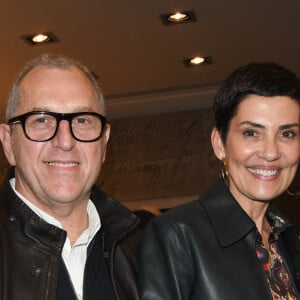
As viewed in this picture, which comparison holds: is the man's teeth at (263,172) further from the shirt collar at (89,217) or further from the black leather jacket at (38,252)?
the shirt collar at (89,217)

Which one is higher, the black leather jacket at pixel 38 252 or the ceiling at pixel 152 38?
the ceiling at pixel 152 38

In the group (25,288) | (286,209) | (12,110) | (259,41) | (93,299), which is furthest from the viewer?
(286,209)

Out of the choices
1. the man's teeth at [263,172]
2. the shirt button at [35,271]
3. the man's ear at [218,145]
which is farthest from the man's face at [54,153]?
the man's teeth at [263,172]

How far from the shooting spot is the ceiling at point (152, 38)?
5.82 metres

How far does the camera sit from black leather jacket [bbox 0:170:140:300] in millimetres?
2045

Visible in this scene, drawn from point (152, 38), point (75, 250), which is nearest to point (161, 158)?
point (152, 38)

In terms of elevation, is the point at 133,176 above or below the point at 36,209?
above

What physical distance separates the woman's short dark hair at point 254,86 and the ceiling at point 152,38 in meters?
3.44

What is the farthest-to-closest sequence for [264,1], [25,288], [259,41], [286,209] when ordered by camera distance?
[286,209] → [259,41] → [264,1] → [25,288]

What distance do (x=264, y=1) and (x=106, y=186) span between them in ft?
11.8

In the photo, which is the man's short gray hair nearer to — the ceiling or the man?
the man

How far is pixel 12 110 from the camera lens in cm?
231

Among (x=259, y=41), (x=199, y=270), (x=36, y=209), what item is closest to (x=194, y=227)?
(x=199, y=270)

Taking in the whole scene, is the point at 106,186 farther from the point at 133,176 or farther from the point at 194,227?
the point at 194,227
